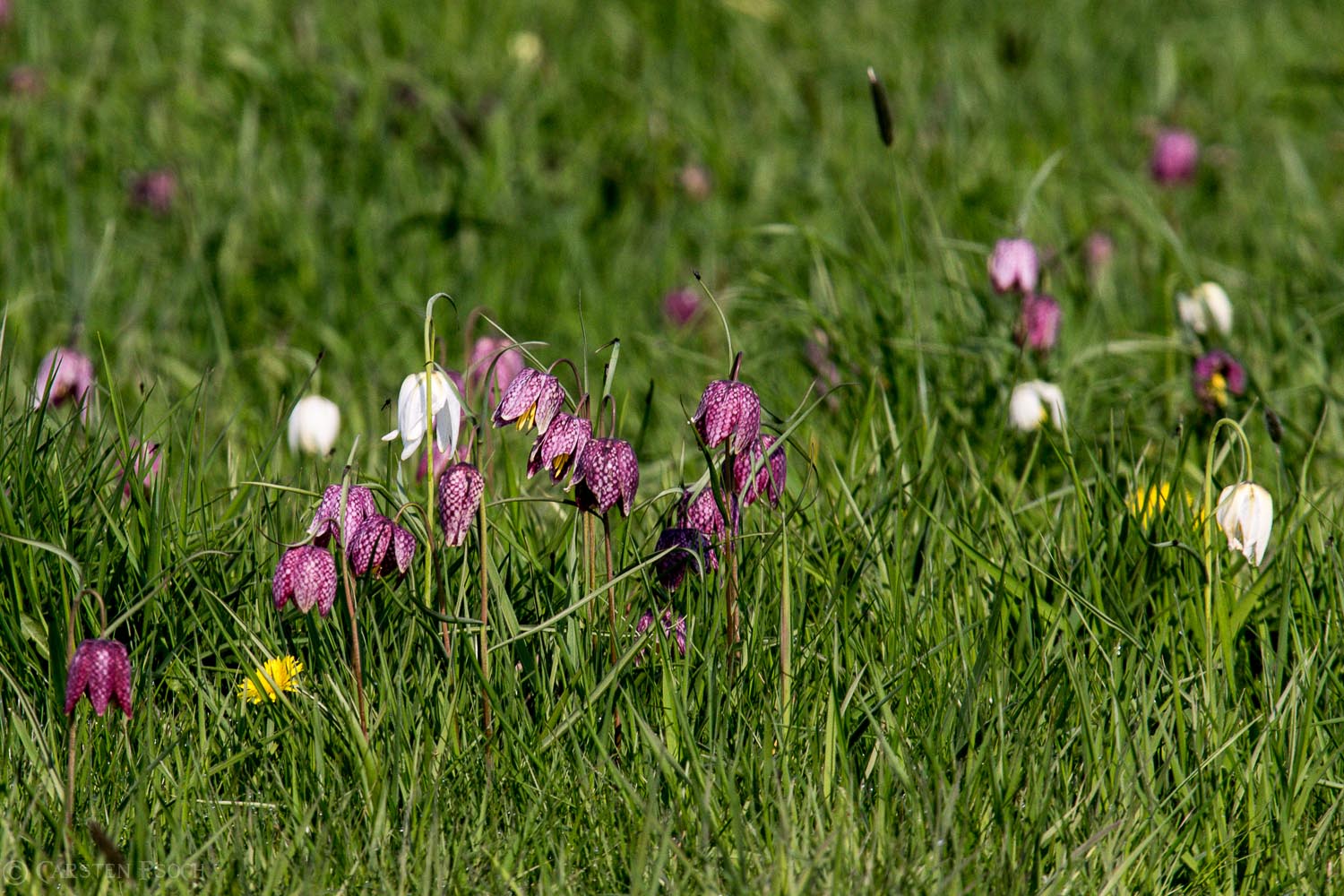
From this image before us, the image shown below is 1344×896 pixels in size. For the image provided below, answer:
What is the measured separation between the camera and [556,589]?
2.14 metres

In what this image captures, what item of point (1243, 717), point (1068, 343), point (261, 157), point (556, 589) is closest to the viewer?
point (1243, 717)

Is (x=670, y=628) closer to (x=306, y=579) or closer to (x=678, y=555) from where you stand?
(x=678, y=555)

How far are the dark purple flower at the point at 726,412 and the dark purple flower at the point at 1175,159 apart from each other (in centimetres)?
309

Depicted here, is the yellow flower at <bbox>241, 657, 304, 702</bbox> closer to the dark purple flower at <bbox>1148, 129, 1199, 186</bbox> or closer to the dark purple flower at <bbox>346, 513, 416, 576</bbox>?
the dark purple flower at <bbox>346, 513, 416, 576</bbox>

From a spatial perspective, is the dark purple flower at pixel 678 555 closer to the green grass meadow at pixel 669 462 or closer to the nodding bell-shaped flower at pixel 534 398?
the green grass meadow at pixel 669 462

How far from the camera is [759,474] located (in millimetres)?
2002

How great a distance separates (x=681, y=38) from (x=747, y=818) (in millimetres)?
4241

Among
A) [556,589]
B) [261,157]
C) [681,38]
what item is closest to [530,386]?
[556,589]

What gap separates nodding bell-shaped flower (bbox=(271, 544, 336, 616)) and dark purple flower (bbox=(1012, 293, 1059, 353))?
1648 millimetres

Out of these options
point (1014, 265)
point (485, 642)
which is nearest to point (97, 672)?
point (485, 642)

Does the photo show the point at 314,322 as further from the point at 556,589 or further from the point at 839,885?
the point at 839,885

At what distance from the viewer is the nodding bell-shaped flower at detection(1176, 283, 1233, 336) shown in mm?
3047

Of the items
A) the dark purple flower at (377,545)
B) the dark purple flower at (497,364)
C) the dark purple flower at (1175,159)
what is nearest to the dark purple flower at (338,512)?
the dark purple flower at (377,545)

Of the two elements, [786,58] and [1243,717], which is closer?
[1243,717]
